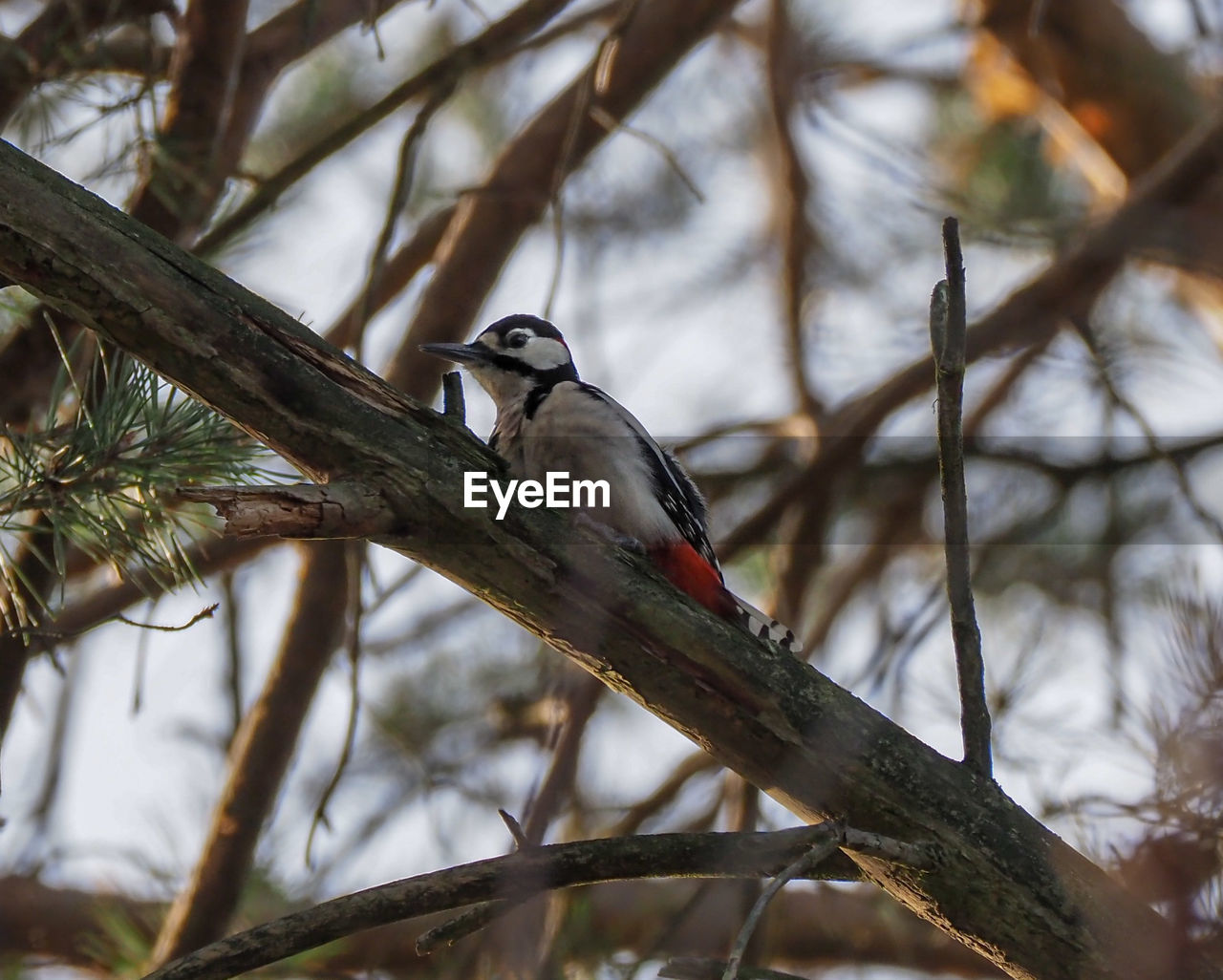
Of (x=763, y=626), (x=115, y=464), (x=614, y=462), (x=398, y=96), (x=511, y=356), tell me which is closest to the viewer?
(x=115, y=464)

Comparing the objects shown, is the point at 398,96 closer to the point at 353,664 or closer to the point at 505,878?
the point at 353,664

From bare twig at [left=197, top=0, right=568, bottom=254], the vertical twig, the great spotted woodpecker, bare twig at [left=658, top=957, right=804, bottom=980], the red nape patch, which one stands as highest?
bare twig at [left=197, top=0, right=568, bottom=254]

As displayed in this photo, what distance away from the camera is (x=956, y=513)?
1834 millimetres

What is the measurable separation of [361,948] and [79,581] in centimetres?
132

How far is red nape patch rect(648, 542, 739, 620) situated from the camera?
259 cm

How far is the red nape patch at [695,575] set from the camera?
8.51 feet

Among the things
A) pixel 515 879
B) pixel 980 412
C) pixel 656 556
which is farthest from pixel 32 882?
pixel 980 412

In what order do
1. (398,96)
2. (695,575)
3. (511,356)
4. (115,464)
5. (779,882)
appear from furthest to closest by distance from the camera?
(511,356), (398,96), (695,575), (115,464), (779,882)

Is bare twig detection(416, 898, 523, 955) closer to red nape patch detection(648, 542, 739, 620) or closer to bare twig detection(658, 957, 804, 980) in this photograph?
bare twig detection(658, 957, 804, 980)

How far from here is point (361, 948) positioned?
12.6 feet

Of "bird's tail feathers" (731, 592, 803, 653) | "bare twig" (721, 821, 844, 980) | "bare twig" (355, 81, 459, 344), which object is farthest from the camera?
"bare twig" (355, 81, 459, 344)

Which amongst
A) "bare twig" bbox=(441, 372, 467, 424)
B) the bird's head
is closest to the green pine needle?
"bare twig" bbox=(441, 372, 467, 424)

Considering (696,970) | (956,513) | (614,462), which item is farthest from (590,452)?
(696,970)

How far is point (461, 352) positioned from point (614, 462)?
59 centimetres
